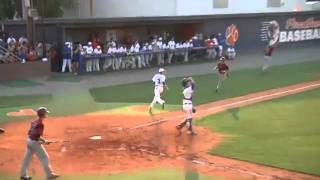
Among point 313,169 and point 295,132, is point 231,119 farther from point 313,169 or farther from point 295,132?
point 313,169

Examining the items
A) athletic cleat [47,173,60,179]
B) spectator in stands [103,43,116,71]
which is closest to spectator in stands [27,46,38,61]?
spectator in stands [103,43,116,71]

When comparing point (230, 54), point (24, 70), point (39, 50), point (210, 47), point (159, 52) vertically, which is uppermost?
point (39, 50)

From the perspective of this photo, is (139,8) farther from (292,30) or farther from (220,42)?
(292,30)

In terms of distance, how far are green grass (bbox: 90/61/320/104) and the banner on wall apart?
Result: 8.60m

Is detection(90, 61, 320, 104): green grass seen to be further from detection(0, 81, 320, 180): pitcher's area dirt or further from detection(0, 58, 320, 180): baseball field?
detection(0, 81, 320, 180): pitcher's area dirt

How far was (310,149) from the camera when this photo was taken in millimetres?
14516

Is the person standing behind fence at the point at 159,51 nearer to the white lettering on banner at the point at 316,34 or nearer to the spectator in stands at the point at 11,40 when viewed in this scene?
the spectator in stands at the point at 11,40

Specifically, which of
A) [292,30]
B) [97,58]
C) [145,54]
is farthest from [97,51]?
[292,30]

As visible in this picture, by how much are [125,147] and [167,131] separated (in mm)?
2290

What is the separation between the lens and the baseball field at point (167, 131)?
12961 mm

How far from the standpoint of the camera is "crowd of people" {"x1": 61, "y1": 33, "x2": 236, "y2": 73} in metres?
29.8

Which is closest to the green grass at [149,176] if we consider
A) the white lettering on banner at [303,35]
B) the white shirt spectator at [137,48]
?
the white shirt spectator at [137,48]

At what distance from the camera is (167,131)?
665 inches

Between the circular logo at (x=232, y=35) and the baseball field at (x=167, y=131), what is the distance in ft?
37.3
